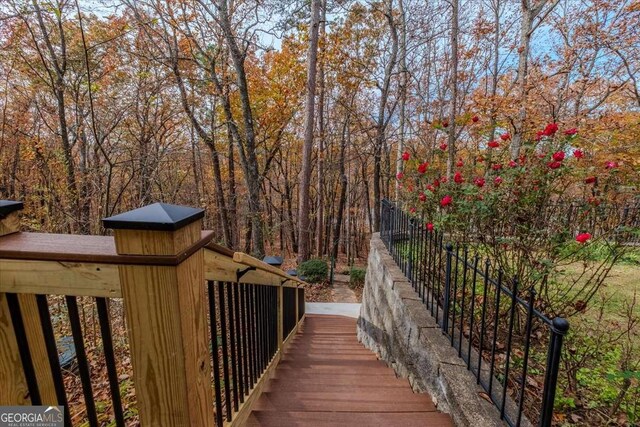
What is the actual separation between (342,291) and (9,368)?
8.79 metres

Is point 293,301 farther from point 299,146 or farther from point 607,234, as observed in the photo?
point 299,146

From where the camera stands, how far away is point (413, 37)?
10109mm

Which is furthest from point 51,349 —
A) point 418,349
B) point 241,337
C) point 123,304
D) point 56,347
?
point 418,349

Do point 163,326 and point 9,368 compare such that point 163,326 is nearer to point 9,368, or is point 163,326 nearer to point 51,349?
point 51,349

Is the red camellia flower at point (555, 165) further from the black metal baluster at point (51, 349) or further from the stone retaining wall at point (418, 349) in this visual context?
the black metal baluster at point (51, 349)

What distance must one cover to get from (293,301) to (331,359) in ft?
4.63

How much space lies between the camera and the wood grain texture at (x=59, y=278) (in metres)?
0.81

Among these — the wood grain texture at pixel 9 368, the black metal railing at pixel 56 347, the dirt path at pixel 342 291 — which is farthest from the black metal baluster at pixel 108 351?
the dirt path at pixel 342 291

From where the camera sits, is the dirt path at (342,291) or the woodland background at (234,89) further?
the dirt path at (342,291)

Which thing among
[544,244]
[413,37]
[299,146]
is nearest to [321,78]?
[413,37]

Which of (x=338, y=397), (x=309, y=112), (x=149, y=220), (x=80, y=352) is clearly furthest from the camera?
(x=309, y=112)

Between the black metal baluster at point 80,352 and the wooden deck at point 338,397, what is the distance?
101 cm

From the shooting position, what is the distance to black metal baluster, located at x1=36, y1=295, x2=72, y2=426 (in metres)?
0.85

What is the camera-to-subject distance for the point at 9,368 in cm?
88
